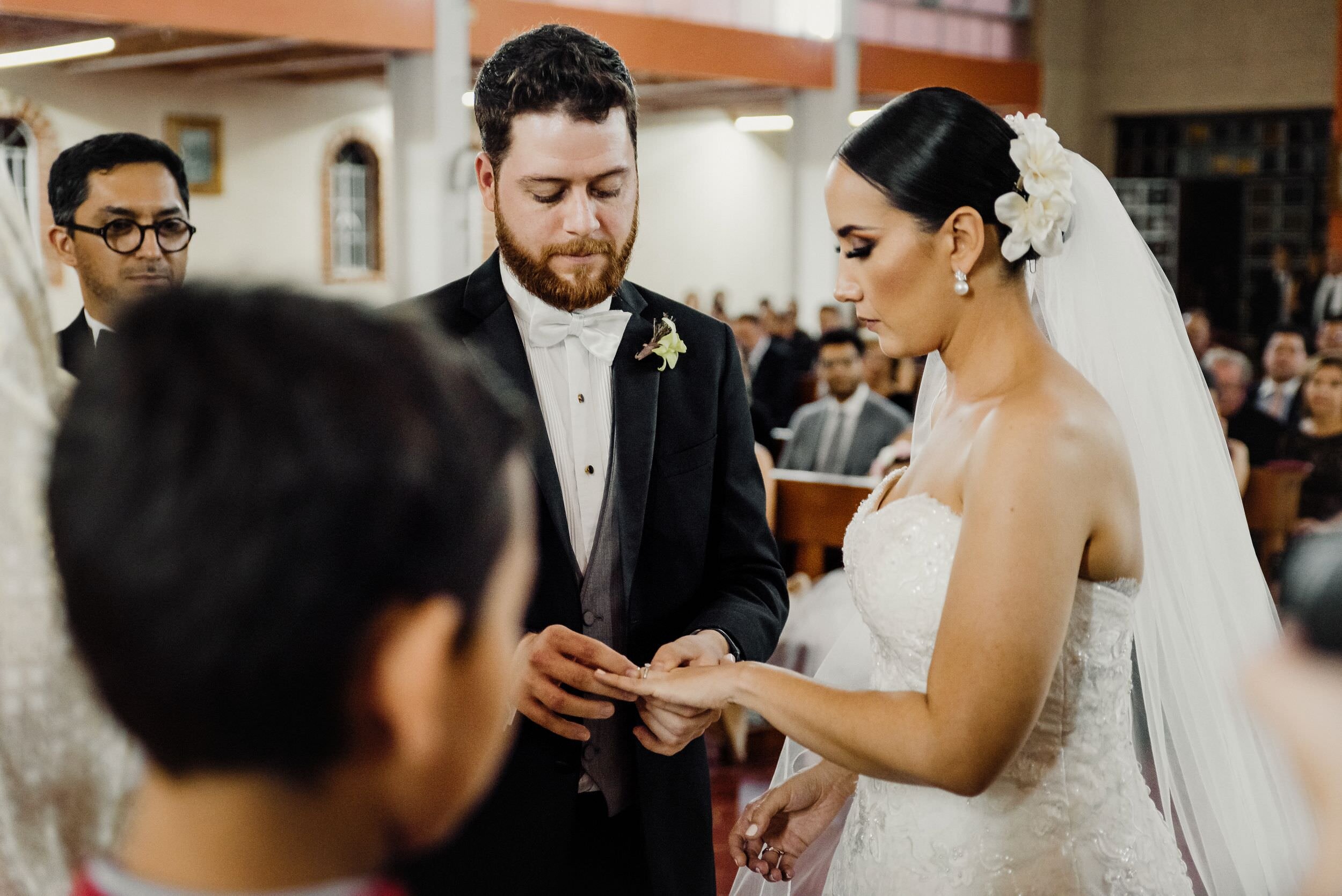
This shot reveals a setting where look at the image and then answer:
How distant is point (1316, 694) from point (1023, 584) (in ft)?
2.64

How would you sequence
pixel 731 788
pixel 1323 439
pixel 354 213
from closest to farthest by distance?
pixel 731 788, pixel 1323 439, pixel 354 213

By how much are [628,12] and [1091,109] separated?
28.8ft

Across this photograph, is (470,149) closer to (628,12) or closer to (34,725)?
(628,12)

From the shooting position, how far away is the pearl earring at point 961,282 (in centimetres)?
178

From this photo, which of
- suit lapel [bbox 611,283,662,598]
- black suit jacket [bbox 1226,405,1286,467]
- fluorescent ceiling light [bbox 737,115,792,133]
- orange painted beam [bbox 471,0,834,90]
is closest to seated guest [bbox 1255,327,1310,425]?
black suit jacket [bbox 1226,405,1286,467]

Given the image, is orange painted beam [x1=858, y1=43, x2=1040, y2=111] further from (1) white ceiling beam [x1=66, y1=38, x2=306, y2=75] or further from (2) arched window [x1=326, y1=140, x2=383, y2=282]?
(1) white ceiling beam [x1=66, y1=38, x2=306, y2=75]

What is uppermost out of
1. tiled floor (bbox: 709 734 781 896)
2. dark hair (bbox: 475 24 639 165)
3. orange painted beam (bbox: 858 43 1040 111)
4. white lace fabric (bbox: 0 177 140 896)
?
orange painted beam (bbox: 858 43 1040 111)

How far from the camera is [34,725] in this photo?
1.11m

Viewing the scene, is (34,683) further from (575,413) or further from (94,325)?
(94,325)

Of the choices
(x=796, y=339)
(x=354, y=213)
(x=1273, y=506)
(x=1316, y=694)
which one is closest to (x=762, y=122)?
(x=354, y=213)

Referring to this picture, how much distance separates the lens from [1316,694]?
71 cm

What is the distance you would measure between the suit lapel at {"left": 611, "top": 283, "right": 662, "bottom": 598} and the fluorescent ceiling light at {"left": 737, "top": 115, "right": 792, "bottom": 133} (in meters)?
14.4

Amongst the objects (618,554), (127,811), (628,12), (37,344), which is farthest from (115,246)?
(628,12)

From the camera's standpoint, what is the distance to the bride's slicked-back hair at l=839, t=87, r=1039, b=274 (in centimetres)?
175
